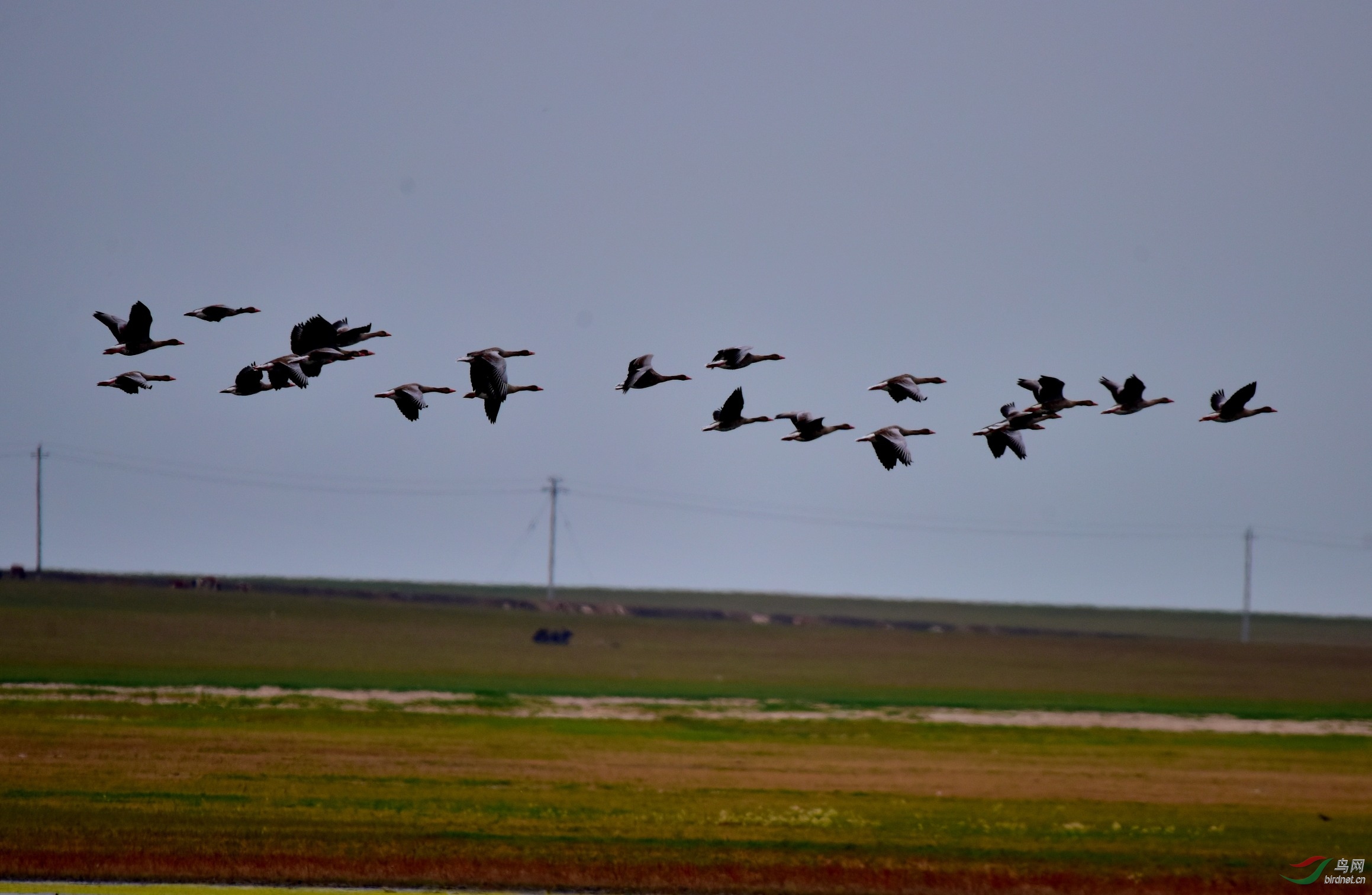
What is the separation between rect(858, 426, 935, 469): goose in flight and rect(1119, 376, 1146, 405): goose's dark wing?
2962mm

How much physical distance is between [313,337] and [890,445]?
7469 mm

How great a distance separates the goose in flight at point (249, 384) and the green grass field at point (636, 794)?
19.9 metres

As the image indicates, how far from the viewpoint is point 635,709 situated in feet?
272

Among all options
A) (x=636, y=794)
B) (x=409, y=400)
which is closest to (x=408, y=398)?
(x=409, y=400)

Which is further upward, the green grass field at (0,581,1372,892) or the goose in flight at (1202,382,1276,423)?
the goose in flight at (1202,382,1276,423)

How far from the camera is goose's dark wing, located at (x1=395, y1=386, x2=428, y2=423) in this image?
1983 cm

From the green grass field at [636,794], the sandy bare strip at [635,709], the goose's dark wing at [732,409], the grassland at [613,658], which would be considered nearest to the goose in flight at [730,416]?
the goose's dark wing at [732,409]

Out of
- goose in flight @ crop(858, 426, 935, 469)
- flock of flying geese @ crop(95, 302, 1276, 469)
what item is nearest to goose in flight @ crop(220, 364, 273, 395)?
flock of flying geese @ crop(95, 302, 1276, 469)

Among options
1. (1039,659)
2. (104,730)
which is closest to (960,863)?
(104,730)

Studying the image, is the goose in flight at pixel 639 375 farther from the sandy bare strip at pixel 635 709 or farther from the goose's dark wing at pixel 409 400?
the sandy bare strip at pixel 635 709

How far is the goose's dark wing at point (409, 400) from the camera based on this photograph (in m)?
19.8

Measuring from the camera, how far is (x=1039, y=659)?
150 m

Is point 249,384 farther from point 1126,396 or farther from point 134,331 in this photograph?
point 1126,396

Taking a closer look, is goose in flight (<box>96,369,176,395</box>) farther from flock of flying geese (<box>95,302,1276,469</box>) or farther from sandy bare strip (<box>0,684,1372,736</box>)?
sandy bare strip (<box>0,684,1372,736</box>)
